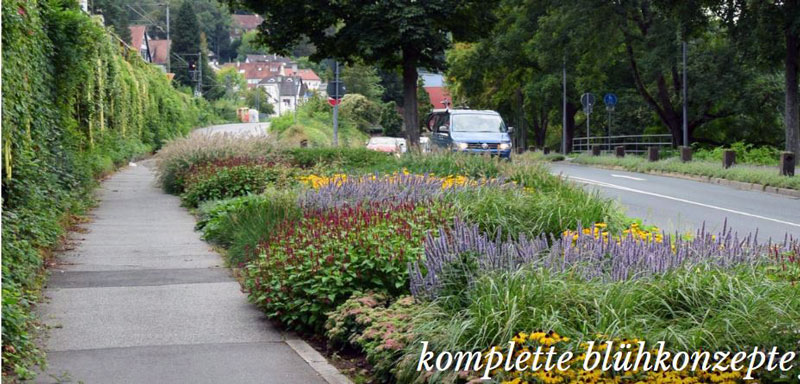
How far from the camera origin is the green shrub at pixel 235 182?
17.1m

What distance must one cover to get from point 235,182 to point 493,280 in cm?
1209

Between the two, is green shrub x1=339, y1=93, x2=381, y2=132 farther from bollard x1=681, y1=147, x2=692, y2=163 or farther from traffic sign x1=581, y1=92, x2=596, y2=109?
bollard x1=681, y1=147, x2=692, y2=163

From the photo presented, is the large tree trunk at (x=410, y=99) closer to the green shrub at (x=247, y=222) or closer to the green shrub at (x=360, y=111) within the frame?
the green shrub at (x=247, y=222)

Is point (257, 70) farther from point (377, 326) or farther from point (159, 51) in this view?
point (377, 326)

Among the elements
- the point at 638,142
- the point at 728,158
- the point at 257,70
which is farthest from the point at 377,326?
the point at 257,70

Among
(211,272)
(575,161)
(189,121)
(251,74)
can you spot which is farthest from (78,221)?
(251,74)

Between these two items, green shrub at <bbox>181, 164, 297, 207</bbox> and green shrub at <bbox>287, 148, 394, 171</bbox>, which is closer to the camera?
green shrub at <bbox>181, 164, 297, 207</bbox>

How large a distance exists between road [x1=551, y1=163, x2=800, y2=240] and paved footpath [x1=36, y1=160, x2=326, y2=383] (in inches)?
204

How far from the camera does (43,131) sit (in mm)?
12297

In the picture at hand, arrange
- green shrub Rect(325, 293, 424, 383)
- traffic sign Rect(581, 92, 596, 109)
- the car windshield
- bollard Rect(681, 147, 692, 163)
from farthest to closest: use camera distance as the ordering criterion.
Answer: traffic sign Rect(581, 92, 596, 109), bollard Rect(681, 147, 692, 163), the car windshield, green shrub Rect(325, 293, 424, 383)

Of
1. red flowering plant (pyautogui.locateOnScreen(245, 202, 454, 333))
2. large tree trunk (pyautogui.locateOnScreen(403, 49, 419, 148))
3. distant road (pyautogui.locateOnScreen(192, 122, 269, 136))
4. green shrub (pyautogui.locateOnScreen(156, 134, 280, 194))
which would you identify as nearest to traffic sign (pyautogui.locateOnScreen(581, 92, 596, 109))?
distant road (pyautogui.locateOnScreen(192, 122, 269, 136))

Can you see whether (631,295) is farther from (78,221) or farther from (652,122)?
(652,122)

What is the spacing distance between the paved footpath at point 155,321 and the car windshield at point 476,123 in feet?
51.2

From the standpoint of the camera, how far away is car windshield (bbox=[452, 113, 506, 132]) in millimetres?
27938
